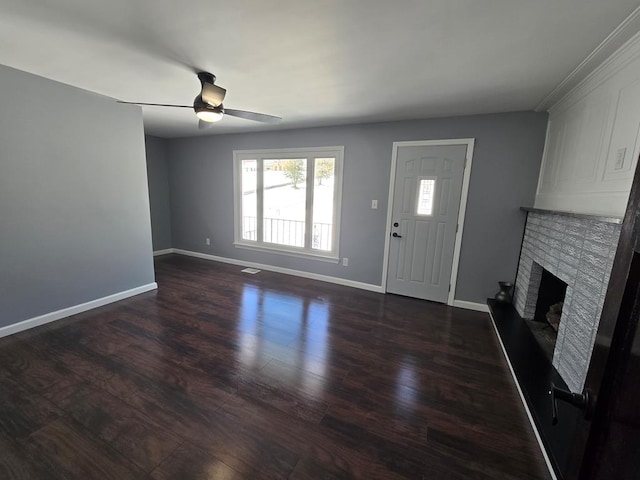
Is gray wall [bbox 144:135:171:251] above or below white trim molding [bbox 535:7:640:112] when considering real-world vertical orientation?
below

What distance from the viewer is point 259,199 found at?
15.1 feet

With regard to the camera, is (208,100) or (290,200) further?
(290,200)

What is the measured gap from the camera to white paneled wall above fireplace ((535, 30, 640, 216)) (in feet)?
5.16

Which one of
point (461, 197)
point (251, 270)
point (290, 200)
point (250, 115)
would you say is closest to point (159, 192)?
point (251, 270)

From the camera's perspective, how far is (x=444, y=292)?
11.4 ft

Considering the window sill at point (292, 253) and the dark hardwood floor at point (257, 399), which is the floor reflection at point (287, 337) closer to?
the dark hardwood floor at point (257, 399)

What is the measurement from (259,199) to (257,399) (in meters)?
3.40

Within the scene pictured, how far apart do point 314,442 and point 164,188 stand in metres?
5.48

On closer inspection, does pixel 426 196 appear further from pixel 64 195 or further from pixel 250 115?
pixel 64 195

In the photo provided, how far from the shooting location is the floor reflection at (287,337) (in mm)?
2088

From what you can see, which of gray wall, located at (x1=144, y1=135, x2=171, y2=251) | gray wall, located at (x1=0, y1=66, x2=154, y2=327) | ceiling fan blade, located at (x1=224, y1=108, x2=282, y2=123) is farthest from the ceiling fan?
gray wall, located at (x1=144, y1=135, x2=171, y2=251)

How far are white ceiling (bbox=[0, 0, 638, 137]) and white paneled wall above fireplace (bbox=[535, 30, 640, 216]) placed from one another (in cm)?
22

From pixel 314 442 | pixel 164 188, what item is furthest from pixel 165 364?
pixel 164 188

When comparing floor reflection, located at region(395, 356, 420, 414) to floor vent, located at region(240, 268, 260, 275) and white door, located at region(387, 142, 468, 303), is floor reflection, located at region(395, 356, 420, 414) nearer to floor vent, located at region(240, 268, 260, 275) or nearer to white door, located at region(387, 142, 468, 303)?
white door, located at region(387, 142, 468, 303)
